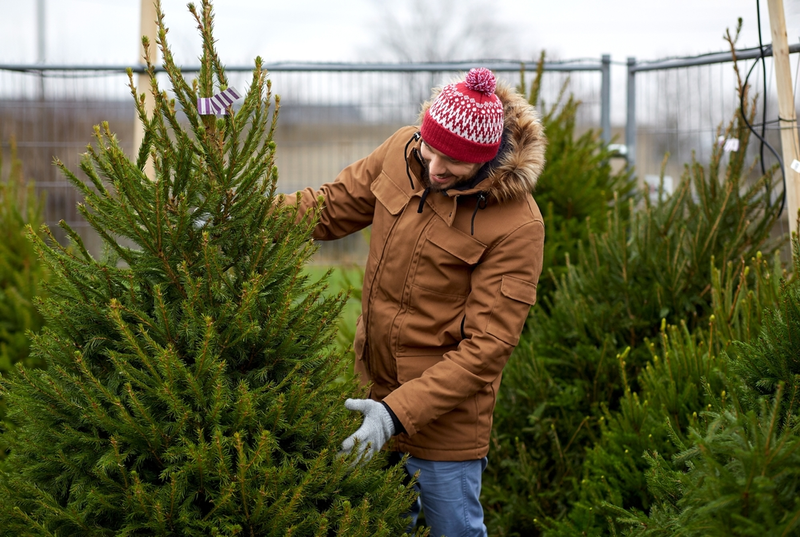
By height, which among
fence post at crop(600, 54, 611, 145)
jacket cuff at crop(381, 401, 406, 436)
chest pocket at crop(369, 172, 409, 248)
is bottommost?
jacket cuff at crop(381, 401, 406, 436)

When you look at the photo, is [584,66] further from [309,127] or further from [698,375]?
[698,375]

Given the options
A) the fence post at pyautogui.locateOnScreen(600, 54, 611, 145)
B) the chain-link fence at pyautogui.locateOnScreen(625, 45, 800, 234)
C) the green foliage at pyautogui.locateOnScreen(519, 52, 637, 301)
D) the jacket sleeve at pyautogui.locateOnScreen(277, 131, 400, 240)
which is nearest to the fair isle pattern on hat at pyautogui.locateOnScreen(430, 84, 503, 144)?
the jacket sleeve at pyautogui.locateOnScreen(277, 131, 400, 240)

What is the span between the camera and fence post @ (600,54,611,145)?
4996 mm

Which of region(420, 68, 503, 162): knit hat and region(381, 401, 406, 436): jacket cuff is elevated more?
region(420, 68, 503, 162): knit hat

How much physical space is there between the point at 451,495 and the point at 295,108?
3833 millimetres

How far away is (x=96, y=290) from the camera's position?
178 centimetres

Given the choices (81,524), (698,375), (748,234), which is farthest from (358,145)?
(81,524)

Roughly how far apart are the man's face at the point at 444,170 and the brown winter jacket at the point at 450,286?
41 millimetres

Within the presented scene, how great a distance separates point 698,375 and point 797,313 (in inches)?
40.9

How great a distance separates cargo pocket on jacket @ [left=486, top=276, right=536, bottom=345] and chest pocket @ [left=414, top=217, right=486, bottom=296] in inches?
5.7

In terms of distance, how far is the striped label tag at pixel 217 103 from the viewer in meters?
1.80

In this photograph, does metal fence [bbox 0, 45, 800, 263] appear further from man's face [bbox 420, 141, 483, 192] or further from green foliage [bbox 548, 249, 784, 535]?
man's face [bbox 420, 141, 483, 192]

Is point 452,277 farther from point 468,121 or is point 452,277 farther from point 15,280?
point 15,280

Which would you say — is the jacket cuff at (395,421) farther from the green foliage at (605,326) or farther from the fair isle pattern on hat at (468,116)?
the green foliage at (605,326)
